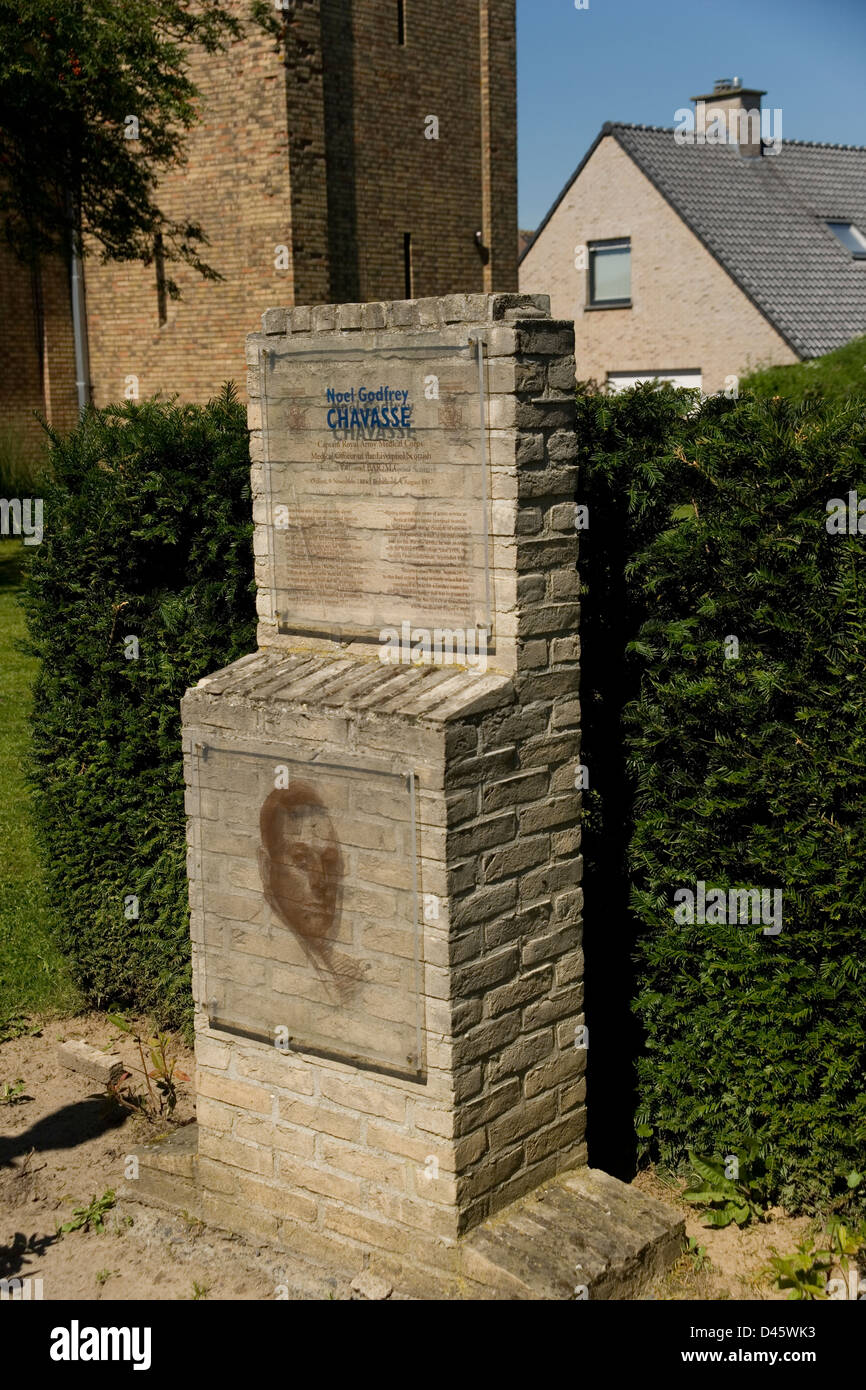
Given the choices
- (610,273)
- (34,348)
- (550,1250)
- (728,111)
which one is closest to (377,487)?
(550,1250)

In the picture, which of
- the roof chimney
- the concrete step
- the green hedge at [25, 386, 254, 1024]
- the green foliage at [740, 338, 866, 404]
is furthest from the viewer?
the roof chimney

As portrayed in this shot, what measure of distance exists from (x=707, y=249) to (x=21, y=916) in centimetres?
2176

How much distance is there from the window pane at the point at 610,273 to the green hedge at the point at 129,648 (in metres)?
23.8

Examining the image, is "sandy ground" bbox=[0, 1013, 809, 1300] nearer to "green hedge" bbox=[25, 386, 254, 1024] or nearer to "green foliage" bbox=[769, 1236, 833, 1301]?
"green foliage" bbox=[769, 1236, 833, 1301]

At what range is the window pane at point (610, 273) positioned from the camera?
29.1 meters

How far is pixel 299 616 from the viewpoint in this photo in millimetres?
5293

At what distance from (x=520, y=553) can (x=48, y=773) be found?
12.7 feet

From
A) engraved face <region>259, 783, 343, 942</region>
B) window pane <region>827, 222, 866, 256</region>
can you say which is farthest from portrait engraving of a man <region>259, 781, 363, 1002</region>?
window pane <region>827, 222, 866, 256</region>

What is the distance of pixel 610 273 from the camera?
29.6m

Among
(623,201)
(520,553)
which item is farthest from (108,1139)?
(623,201)

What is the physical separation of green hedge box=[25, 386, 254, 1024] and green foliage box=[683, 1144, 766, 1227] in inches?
113

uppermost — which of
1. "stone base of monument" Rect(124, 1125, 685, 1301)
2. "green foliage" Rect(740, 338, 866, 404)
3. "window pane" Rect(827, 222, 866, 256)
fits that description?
"window pane" Rect(827, 222, 866, 256)

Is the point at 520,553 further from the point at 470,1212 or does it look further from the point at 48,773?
the point at 48,773

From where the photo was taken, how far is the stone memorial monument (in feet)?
15.2
